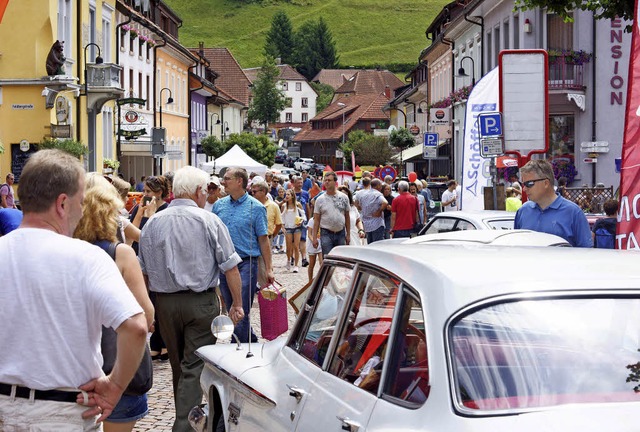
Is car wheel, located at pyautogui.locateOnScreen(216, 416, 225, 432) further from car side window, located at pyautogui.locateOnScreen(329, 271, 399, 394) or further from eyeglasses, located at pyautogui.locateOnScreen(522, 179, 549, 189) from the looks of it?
eyeglasses, located at pyautogui.locateOnScreen(522, 179, 549, 189)

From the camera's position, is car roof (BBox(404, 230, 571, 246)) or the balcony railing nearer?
car roof (BBox(404, 230, 571, 246))

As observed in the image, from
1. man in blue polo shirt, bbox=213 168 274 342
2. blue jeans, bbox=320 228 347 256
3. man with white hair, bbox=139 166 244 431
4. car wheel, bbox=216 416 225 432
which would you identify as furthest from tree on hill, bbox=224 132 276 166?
car wheel, bbox=216 416 225 432

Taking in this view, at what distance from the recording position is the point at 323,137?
147 meters

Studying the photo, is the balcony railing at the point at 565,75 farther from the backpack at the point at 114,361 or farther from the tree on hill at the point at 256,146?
the tree on hill at the point at 256,146

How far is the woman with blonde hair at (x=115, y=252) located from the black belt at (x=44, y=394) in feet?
4.48

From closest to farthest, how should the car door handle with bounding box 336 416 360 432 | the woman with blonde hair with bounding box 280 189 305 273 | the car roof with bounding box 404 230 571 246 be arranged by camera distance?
the car door handle with bounding box 336 416 360 432 < the car roof with bounding box 404 230 571 246 < the woman with blonde hair with bounding box 280 189 305 273

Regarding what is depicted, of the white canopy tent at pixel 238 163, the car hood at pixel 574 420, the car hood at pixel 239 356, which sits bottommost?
the car hood at pixel 239 356

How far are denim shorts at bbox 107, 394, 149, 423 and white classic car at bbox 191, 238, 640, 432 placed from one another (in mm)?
1375

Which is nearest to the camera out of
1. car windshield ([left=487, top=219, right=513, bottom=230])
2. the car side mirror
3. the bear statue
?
the car side mirror

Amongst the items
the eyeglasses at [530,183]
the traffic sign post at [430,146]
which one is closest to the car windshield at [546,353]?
the eyeglasses at [530,183]

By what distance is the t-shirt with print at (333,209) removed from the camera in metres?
16.6

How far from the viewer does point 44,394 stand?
3.92 metres

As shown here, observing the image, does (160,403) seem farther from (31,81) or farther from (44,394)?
(31,81)

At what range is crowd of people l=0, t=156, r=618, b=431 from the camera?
3908mm
